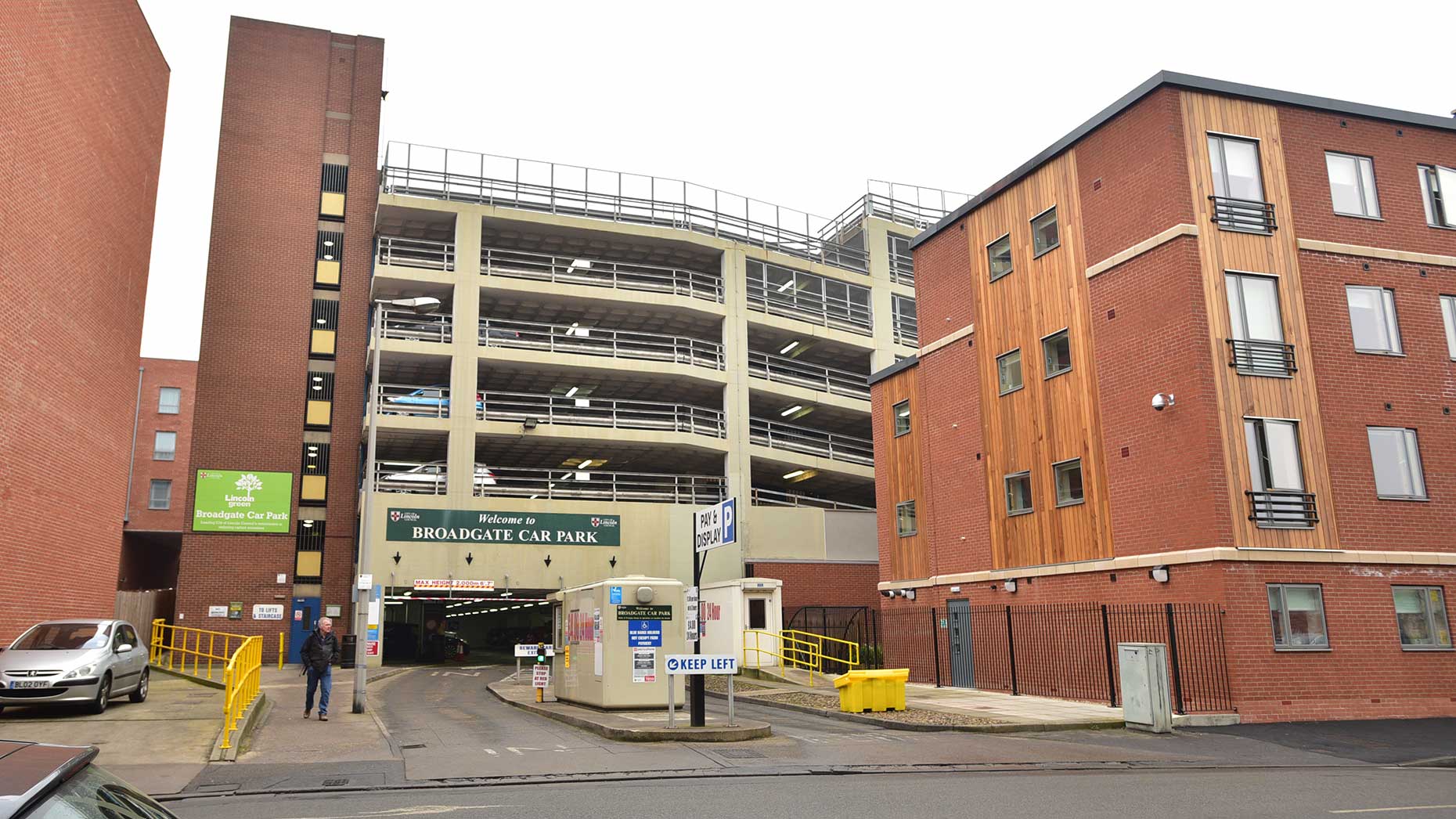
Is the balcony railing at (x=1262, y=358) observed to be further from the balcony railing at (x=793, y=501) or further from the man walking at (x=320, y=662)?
the balcony railing at (x=793, y=501)

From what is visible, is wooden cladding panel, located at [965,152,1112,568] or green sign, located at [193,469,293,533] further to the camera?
green sign, located at [193,469,293,533]

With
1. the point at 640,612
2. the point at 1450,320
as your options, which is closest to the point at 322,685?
the point at 640,612

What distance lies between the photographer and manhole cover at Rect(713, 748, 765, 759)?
→ 13.1 m

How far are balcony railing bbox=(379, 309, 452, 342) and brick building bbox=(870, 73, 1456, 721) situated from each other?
23518 millimetres

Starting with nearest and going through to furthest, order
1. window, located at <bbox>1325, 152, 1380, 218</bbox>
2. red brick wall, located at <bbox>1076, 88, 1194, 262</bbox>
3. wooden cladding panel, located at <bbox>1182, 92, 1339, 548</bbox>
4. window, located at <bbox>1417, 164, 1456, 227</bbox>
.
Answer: wooden cladding panel, located at <bbox>1182, 92, 1339, 548</bbox>, red brick wall, located at <bbox>1076, 88, 1194, 262</bbox>, window, located at <bbox>1325, 152, 1380, 218</bbox>, window, located at <bbox>1417, 164, 1456, 227</bbox>

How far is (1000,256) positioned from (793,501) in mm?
24386

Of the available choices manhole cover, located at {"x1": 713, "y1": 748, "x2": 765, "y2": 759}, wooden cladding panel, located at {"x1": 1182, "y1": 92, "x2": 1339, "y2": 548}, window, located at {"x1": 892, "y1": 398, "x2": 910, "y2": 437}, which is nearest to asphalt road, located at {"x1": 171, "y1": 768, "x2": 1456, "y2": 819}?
manhole cover, located at {"x1": 713, "y1": 748, "x2": 765, "y2": 759}

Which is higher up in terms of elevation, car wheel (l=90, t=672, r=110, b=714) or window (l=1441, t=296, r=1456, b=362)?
window (l=1441, t=296, r=1456, b=362)

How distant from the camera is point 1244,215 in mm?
21062

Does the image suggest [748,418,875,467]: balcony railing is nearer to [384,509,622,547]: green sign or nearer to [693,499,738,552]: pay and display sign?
[384,509,622,547]: green sign

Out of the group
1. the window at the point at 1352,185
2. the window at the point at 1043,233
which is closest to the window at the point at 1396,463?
the window at the point at 1352,185

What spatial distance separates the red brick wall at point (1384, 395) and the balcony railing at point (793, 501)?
2441 cm

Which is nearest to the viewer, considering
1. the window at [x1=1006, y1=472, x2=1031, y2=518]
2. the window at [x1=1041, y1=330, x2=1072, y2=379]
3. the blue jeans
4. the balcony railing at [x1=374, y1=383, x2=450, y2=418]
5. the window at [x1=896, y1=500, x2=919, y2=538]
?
the blue jeans

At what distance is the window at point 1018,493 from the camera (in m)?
24.2
